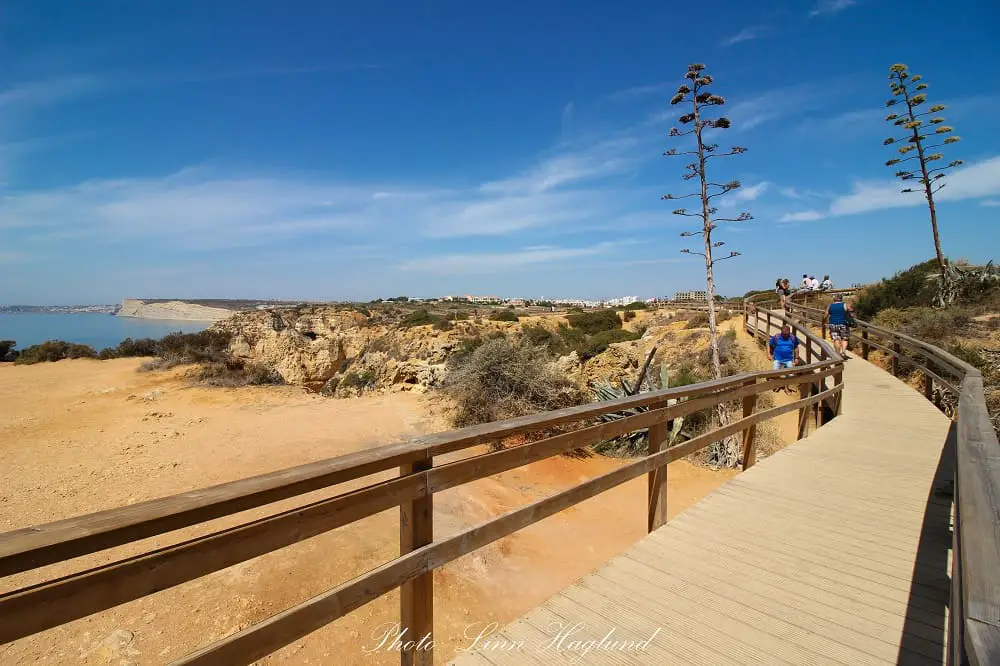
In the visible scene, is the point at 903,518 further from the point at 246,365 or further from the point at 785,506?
the point at 246,365

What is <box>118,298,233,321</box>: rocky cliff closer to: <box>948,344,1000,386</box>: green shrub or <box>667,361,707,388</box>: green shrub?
<box>667,361,707,388</box>: green shrub

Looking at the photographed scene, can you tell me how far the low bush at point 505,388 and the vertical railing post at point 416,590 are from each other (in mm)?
7727

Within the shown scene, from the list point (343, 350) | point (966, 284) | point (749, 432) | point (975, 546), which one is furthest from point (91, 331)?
point (966, 284)

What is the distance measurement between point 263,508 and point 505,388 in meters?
5.45

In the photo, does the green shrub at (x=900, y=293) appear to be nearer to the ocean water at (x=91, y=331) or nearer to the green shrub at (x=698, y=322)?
the green shrub at (x=698, y=322)

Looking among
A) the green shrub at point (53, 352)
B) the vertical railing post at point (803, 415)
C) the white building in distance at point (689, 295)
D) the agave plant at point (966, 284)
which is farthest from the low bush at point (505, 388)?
the white building in distance at point (689, 295)

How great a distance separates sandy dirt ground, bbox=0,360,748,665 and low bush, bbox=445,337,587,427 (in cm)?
82

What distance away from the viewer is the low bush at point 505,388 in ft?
33.6

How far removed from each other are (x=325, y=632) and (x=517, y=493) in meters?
3.67

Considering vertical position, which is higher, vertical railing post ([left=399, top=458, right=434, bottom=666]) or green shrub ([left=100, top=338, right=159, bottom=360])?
green shrub ([left=100, top=338, right=159, bottom=360])

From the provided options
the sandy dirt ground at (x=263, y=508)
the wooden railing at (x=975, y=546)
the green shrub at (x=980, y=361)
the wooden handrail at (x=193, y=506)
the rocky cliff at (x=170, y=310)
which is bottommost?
the sandy dirt ground at (x=263, y=508)

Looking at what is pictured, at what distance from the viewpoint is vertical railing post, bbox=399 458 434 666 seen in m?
2.20

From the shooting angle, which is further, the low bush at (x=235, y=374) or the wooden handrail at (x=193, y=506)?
the low bush at (x=235, y=374)

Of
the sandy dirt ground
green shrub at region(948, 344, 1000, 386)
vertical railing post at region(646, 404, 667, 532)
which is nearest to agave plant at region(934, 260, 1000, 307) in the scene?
green shrub at region(948, 344, 1000, 386)
